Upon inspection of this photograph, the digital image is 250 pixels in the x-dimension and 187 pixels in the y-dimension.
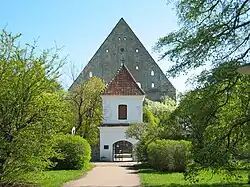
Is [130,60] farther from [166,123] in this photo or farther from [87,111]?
[166,123]

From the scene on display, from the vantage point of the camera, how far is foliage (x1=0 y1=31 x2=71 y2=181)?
1556 cm

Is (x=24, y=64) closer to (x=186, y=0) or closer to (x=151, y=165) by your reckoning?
(x=186, y=0)

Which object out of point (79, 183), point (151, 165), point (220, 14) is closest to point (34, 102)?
point (79, 183)

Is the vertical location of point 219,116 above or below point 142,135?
below

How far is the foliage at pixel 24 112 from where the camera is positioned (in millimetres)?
15562

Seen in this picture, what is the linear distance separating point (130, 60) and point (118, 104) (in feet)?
69.2

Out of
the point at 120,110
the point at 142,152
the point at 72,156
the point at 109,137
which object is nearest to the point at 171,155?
the point at 142,152

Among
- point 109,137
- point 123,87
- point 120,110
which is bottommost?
point 109,137

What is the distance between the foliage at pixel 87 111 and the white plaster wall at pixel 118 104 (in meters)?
1.41

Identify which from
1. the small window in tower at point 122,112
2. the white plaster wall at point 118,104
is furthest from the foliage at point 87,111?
the small window in tower at point 122,112

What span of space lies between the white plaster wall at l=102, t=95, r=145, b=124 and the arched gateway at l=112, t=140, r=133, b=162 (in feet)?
7.26

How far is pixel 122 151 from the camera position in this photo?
4591 cm

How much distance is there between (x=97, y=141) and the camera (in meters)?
45.4

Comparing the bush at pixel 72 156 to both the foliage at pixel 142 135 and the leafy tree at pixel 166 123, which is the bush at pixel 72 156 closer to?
the foliage at pixel 142 135
